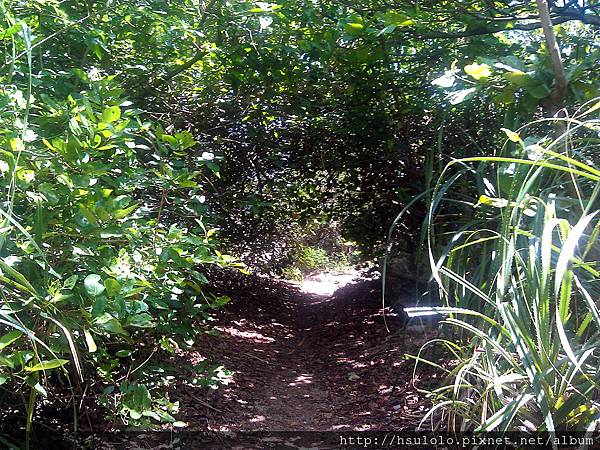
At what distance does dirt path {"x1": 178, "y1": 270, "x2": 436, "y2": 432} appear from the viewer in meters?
3.51

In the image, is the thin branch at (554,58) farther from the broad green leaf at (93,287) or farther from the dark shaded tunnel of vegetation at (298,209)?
the broad green leaf at (93,287)

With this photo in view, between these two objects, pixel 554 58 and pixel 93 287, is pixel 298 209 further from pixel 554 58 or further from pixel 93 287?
pixel 93 287

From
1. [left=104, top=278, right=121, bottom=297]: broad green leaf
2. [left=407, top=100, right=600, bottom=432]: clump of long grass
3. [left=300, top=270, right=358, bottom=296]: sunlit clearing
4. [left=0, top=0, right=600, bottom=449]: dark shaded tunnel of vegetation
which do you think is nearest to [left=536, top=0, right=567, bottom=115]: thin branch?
[left=0, top=0, right=600, bottom=449]: dark shaded tunnel of vegetation

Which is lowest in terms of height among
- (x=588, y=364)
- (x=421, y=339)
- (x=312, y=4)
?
(x=421, y=339)

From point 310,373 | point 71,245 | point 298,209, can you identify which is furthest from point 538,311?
point 298,209

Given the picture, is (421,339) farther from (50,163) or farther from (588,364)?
(50,163)

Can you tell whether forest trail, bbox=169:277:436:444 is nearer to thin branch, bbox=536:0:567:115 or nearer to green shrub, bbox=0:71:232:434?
green shrub, bbox=0:71:232:434

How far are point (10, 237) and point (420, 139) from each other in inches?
141

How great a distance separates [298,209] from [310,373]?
259 cm

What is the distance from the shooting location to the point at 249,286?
824 cm

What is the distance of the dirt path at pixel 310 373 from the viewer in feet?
11.5

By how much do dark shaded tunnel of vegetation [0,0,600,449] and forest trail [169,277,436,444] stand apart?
3cm

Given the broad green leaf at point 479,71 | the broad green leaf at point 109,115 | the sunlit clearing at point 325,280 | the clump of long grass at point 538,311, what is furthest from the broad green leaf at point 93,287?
the sunlit clearing at point 325,280

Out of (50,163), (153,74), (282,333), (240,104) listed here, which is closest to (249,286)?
(282,333)
